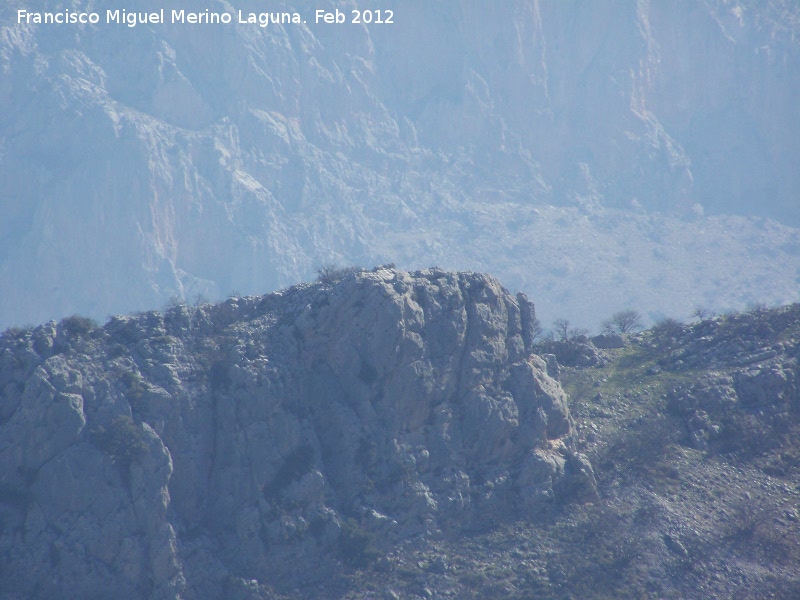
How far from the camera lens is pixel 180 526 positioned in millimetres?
52219

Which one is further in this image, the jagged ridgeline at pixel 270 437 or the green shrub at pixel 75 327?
the green shrub at pixel 75 327

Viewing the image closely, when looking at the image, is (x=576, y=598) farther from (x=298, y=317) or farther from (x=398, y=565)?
(x=298, y=317)

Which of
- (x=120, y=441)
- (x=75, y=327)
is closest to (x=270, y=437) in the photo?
(x=120, y=441)

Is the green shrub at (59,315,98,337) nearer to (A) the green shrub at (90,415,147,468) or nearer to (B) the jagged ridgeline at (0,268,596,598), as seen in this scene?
(B) the jagged ridgeline at (0,268,596,598)

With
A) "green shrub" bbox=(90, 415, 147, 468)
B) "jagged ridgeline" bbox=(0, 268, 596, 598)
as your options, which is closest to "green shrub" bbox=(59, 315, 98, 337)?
"jagged ridgeline" bbox=(0, 268, 596, 598)

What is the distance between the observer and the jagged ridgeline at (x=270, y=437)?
49.7m

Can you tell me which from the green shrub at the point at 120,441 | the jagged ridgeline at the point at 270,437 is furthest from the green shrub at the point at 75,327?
the green shrub at the point at 120,441

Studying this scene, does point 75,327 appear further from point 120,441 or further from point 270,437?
point 270,437

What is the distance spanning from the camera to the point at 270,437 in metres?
55.6

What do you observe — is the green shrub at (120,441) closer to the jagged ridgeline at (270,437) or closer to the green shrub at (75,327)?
the jagged ridgeline at (270,437)

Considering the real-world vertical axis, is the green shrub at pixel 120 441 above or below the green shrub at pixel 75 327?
below

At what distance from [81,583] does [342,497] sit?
15.9m

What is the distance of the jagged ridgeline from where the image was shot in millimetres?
49656

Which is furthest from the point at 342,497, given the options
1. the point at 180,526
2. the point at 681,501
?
the point at 681,501
